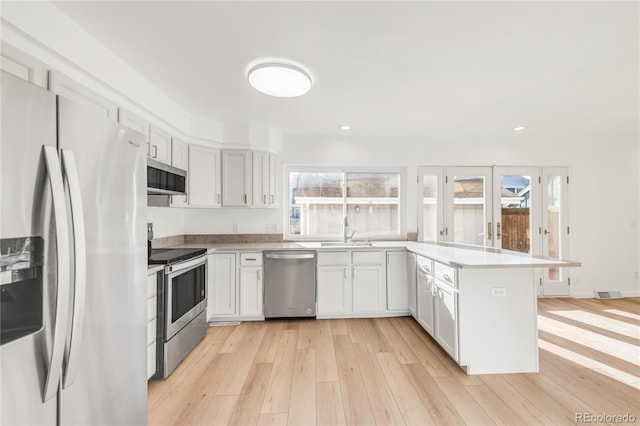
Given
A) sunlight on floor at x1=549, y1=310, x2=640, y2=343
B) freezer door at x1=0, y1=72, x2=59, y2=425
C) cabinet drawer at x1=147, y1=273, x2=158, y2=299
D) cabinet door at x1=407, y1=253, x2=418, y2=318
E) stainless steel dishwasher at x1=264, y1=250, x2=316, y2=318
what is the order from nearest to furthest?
1. freezer door at x1=0, y1=72, x2=59, y2=425
2. cabinet drawer at x1=147, y1=273, x2=158, y2=299
3. sunlight on floor at x1=549, y1=310, x2=640, y2=343
4. cabinet door at x1=407, y1=253, x2=418, y2=318
5. stainless steel dishwasher at x1=264, y1=250, x2=316, y2=318

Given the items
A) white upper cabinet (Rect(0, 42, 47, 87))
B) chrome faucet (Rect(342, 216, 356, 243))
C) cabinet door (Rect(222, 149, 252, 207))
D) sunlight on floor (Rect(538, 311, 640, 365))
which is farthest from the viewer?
chrome faucet (Rect(342, 216, 356, 243))

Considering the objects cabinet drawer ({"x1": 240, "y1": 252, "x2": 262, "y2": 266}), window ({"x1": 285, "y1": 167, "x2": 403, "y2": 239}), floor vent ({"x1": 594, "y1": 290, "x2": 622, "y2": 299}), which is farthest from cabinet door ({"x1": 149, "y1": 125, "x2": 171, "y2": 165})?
floor vent ({"x1": 594, "y1": 290, "x2": 622, "y2": 299})

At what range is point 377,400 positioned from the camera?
5.94 feet

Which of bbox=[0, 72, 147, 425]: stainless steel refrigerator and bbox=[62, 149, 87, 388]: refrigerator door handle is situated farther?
bbox=[62, 149, 87, 388]: refrigerator door handle

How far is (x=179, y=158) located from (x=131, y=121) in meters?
0.86

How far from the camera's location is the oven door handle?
2.13m

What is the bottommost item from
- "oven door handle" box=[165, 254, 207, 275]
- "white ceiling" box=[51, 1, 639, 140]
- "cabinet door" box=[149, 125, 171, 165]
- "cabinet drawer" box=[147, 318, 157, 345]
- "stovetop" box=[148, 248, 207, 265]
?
"cabinet drawer" box=[147, 318, 157, 345]

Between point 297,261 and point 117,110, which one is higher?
point 117,110

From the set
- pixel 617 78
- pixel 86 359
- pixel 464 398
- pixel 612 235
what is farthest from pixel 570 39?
pixel 612 235

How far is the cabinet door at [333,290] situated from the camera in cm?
321

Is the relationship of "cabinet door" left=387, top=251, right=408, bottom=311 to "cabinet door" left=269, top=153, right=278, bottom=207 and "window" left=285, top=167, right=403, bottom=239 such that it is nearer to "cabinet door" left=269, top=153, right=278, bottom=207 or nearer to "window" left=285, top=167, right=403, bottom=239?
"window" left=285, top=167, right=403, bottom=239

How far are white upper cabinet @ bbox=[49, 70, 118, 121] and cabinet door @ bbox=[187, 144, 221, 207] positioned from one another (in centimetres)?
124

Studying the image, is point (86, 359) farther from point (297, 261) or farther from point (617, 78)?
point (617, 78)

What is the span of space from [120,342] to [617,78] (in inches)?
158
